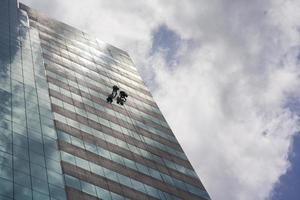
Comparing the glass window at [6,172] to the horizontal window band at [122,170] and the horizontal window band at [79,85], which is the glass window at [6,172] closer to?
the horizontal window band at [122,170]

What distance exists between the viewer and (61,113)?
192 feet

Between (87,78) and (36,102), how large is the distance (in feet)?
68.3

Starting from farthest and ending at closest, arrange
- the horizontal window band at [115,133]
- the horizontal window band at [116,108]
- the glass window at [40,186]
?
the horizontal window band at [116,108] < the horizontal window band at [115,133] < the glass window at [40,186]

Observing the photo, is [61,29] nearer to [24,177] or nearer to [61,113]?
[61,113]

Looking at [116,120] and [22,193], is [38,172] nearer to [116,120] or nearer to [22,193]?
[22,193]

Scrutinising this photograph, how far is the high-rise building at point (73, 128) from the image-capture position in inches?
1729

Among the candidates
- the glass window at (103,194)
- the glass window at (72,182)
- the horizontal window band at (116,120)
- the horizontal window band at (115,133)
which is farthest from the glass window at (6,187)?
the horizontal window band at (116,120)

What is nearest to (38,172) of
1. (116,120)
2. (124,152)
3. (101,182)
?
(101,182)

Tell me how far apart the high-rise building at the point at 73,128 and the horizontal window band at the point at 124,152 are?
17cm

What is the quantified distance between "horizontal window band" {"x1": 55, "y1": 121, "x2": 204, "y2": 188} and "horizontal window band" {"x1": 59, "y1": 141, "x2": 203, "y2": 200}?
288cm

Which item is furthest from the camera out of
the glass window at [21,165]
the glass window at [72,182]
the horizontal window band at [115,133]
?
the horizontal window band at [115,133]

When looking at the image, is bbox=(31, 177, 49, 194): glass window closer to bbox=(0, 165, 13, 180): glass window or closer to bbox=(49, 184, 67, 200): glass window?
bbox=(49, 184, 67, 200): glass window

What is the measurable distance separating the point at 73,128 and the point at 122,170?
27.1 ft

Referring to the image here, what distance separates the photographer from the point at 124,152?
59531 mm
